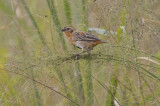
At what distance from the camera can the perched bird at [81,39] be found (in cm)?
407

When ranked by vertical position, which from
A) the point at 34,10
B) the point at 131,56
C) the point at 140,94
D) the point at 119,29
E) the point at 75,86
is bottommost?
the point at 140,94

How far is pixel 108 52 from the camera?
3.17m

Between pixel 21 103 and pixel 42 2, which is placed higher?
pixel 42 2

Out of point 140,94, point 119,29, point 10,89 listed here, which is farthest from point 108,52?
point 10,89

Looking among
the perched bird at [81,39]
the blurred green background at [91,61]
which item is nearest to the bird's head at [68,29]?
the perched bird at [81,39]

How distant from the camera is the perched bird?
4068 mm

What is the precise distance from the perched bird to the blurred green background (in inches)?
5.1

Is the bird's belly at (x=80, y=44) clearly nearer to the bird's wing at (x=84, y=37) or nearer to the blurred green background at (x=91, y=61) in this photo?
the bird's wing at (x=84, y=37)

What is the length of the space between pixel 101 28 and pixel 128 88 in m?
0.81

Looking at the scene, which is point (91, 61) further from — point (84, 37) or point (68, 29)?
point (68, 29)

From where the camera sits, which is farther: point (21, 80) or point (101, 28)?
point (101, 28)

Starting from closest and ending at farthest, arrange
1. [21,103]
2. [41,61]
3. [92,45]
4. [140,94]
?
[41,61], [21,103], [140,94], [92,45]

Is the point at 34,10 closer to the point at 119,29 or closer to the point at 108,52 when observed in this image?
the point at 119,29

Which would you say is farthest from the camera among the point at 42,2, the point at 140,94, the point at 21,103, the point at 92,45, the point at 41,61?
the point at 42,2
